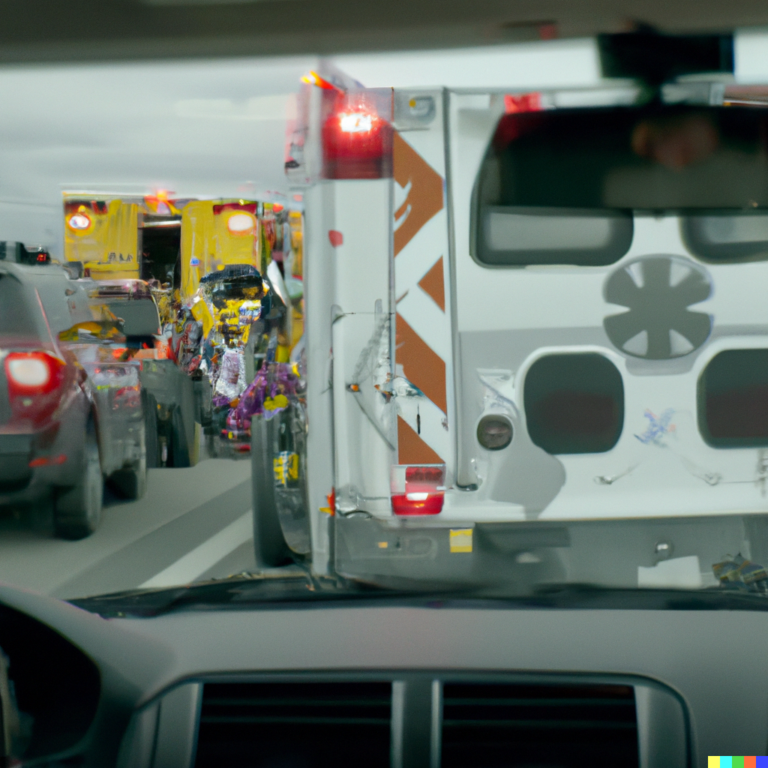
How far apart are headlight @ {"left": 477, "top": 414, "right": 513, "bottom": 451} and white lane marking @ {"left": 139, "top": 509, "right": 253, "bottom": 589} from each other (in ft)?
6.53

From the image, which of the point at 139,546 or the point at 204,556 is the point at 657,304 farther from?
the point at 139,546

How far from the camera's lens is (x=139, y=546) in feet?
19.2

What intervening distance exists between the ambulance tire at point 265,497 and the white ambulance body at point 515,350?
106 centimetres

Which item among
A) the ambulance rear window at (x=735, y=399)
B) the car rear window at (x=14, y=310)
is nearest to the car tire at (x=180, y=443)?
the car rear window at (x=14, y=310)

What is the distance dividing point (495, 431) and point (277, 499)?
1.40 meters

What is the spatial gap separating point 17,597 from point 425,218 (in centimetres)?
188

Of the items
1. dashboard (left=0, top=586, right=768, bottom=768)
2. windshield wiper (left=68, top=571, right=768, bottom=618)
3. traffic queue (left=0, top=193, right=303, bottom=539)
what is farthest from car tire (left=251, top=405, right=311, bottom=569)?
dashboard (left=0, top=586, right=768, bottom=768)

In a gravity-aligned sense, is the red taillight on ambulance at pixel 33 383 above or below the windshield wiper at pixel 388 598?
above

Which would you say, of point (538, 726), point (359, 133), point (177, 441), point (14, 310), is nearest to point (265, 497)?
point (14, 310)

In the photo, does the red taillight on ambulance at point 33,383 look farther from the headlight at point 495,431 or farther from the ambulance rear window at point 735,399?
the ambulance rear window at point 735,399

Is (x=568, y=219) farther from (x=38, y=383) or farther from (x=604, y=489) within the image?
(x=38, y=383)

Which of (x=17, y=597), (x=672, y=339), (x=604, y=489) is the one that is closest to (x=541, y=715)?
(x=17, y=597)

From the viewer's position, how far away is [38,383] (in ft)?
16.4

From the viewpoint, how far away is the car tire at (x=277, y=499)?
404cm
